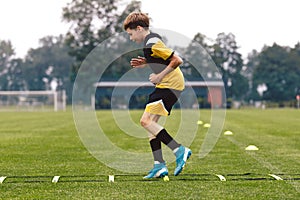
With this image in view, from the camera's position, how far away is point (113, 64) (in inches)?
2751

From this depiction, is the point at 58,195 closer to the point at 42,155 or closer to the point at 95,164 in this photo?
the point at 95,164

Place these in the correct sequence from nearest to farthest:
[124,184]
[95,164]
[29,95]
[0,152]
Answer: [124,184] → [95,164] → [0,152] → [29,95]

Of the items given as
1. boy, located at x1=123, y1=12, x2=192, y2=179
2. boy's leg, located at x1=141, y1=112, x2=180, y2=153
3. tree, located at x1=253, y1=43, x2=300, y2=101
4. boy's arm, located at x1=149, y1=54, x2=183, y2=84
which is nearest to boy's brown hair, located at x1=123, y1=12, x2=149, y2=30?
boy, located at x1=123, y1=12, x2=192, y2=179

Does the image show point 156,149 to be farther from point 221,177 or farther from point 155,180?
point 221,177

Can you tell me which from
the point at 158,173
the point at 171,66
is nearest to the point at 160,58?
the point at 171,66

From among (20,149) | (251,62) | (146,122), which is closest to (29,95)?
(251,62)

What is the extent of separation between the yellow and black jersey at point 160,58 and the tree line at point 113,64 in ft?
109

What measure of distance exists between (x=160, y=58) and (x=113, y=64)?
63530mm

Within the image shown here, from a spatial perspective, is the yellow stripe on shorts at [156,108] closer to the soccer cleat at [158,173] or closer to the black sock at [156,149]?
the black sock at [156,149]

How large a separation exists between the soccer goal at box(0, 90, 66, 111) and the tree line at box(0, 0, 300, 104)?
6941 millimetres

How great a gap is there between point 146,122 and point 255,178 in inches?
56.2

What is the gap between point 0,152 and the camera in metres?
10.4

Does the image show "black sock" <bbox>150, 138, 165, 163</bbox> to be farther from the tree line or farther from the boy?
the tree line

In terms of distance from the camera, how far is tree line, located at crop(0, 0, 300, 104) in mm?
75250
